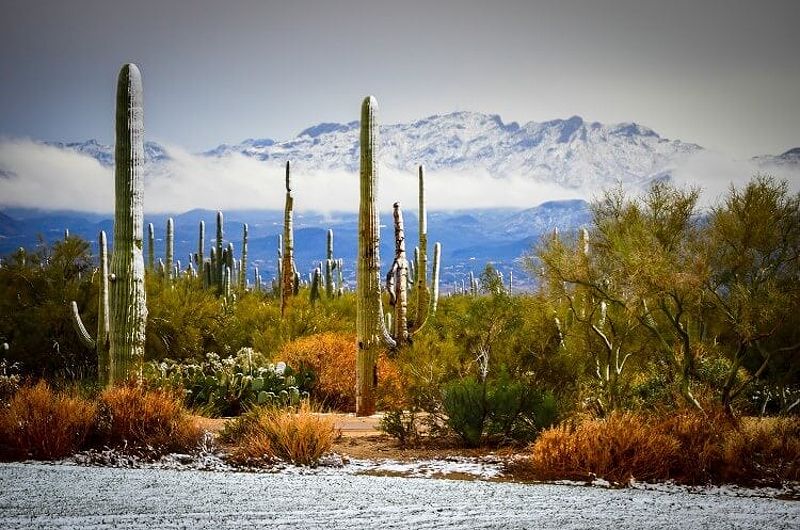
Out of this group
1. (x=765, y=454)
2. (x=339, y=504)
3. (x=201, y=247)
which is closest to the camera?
(x=339, y=504)

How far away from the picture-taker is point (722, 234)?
1361 cm

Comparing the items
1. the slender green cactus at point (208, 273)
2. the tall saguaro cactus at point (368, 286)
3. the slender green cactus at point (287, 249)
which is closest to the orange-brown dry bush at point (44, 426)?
the tall saguaro cactus at point (368, 286)

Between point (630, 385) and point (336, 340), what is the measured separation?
5.04 metres

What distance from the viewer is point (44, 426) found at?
11445 mm

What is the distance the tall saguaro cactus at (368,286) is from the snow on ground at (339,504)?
18.0 feet

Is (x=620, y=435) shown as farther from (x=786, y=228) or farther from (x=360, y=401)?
(x=360, y=401)

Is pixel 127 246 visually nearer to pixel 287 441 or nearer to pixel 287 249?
pixel 287 441

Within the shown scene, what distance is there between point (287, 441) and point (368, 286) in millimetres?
4894

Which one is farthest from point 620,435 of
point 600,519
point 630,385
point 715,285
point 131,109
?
point 131,109

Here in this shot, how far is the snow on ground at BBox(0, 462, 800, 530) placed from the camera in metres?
7.88

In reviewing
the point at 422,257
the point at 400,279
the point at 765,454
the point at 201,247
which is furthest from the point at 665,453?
the point at 201,247

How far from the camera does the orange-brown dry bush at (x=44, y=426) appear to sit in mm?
11359

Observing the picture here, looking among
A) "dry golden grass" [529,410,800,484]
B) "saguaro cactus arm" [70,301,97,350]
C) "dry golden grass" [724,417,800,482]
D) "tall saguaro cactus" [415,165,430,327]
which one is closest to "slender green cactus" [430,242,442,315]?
"tall saguaro cactus" [415,165,430,327]

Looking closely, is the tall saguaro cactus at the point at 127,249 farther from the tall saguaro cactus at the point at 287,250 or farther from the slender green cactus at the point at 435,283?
the slender green cactus at the point at 435,283
